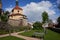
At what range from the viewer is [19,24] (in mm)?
15500

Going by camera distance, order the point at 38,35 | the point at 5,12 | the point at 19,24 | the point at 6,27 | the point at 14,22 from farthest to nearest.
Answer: the point at 5,12
the point at 19,24
the point at 14,22
the point at 6,27
the point at 38,35

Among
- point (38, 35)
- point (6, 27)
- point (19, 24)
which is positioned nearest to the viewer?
point (38, 35)

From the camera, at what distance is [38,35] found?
1001cm

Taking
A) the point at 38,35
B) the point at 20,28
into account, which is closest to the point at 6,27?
the point at 38,35

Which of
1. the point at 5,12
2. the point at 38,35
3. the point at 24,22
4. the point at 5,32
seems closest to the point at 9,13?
the point at 5,12

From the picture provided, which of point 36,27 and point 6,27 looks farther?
point 36,27

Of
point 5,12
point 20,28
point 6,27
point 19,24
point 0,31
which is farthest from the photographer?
point 5,12

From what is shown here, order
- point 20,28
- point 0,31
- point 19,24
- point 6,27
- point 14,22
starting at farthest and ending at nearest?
point 20,28 < point 19,24 < point 14,22 < point 0,31 < point 6,27

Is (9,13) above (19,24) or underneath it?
above

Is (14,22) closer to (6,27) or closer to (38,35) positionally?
(6,27)

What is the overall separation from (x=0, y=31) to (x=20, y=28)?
490cm

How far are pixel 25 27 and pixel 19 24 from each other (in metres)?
1.84

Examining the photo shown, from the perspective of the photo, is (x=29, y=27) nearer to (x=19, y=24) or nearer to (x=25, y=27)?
(x=25, y=27)

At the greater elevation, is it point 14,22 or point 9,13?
point 9,13
